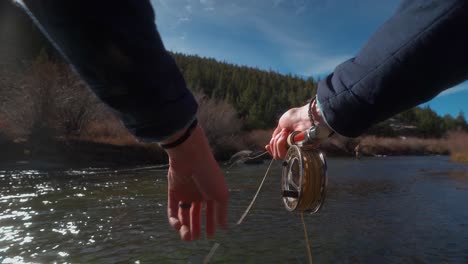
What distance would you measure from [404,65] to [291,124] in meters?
0.88

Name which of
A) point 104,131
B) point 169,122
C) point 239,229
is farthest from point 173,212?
point 104,131

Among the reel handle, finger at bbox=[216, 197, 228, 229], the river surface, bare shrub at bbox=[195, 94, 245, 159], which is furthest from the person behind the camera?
A: bare shrub at bbox=[195, 94, 245, 159]

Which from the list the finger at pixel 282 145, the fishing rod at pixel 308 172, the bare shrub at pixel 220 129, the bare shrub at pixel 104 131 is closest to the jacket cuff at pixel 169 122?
the fishing rod at pixel 308 172

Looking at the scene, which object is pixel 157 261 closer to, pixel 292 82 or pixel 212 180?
pixel 212 180

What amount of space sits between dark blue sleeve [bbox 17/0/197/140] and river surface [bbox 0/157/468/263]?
10.4ft

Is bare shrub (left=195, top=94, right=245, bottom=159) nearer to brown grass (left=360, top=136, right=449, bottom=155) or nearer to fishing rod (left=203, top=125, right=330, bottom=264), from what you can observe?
brown grass (left=360, top=136, right=449, bottom=155)

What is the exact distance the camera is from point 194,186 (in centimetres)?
127

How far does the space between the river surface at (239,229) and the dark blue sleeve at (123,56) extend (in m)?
3.18

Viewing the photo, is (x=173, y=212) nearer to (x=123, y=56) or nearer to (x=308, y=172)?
(x=308, y=172)

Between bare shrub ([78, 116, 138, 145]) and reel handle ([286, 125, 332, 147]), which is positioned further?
bare shrub ([78, 116, 138, 145])

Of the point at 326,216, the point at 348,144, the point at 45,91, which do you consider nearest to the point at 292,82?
the point at 348,144

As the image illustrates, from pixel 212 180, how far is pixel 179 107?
14.3 inches

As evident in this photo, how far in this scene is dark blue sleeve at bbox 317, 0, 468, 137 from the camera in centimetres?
78

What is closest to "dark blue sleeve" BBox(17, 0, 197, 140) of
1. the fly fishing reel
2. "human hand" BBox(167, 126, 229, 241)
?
"human hand" BBox(167, 126, 229, 241)
